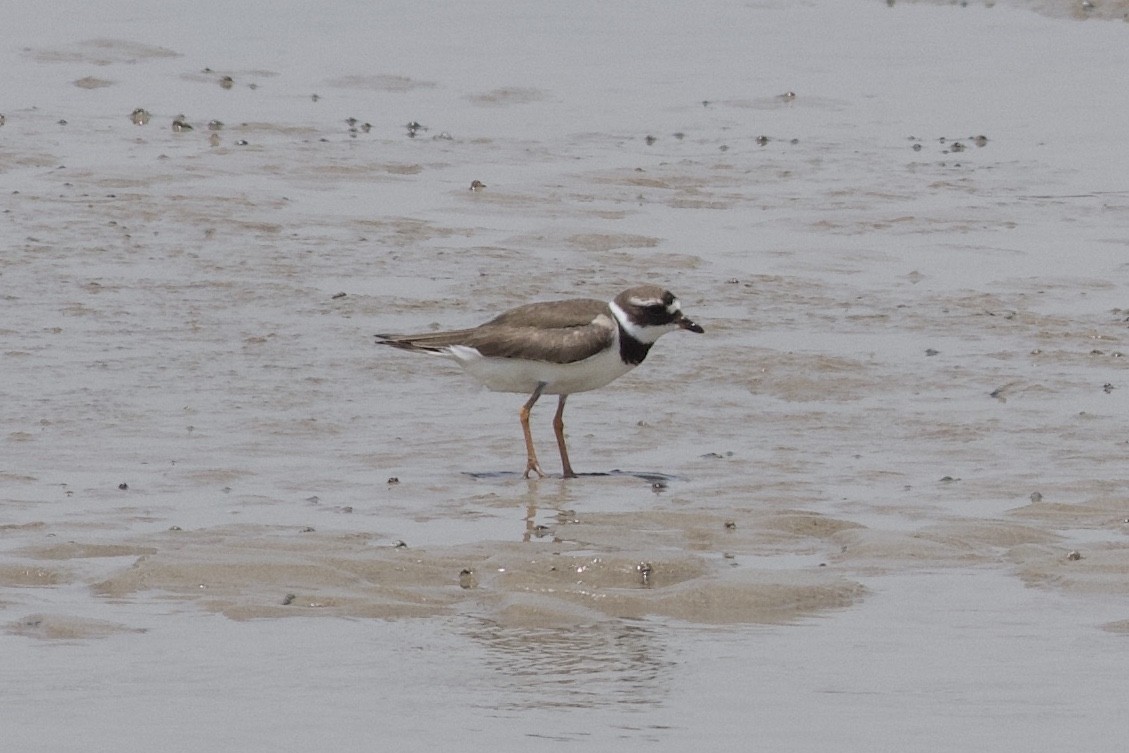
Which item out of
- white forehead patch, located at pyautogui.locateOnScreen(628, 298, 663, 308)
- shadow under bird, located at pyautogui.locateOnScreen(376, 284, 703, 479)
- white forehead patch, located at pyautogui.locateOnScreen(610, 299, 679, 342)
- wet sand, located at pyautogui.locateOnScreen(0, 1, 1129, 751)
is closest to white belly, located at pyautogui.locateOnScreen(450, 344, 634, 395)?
shadow under bird, located at pyautogui.locateOnScreen(376, 284, 703, 479)

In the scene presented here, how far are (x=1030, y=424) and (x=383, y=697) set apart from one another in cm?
590

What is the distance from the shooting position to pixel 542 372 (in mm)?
12078

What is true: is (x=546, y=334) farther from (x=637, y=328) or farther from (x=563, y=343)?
(x=637, y=328)

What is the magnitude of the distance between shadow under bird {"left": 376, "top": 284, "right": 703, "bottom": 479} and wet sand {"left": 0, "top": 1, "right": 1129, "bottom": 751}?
1.44 feet

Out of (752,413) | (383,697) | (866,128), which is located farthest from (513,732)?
(866,128)

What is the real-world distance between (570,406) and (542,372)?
1614 millimetres

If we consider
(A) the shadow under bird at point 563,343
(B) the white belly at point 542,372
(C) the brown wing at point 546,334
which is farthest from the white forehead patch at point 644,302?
(B) the white belly at point 542,372

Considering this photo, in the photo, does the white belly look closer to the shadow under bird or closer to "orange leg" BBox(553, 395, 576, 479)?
the shadow under bird

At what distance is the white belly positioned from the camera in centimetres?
1203

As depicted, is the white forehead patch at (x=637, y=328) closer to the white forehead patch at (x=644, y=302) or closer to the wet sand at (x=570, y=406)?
the white forehead patch at (x=644, y=302)

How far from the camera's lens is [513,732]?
7453 millimetres

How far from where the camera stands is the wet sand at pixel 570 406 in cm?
803

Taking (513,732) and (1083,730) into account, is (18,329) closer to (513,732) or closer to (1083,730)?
(513,732)

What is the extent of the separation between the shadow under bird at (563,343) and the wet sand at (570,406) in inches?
17.2
